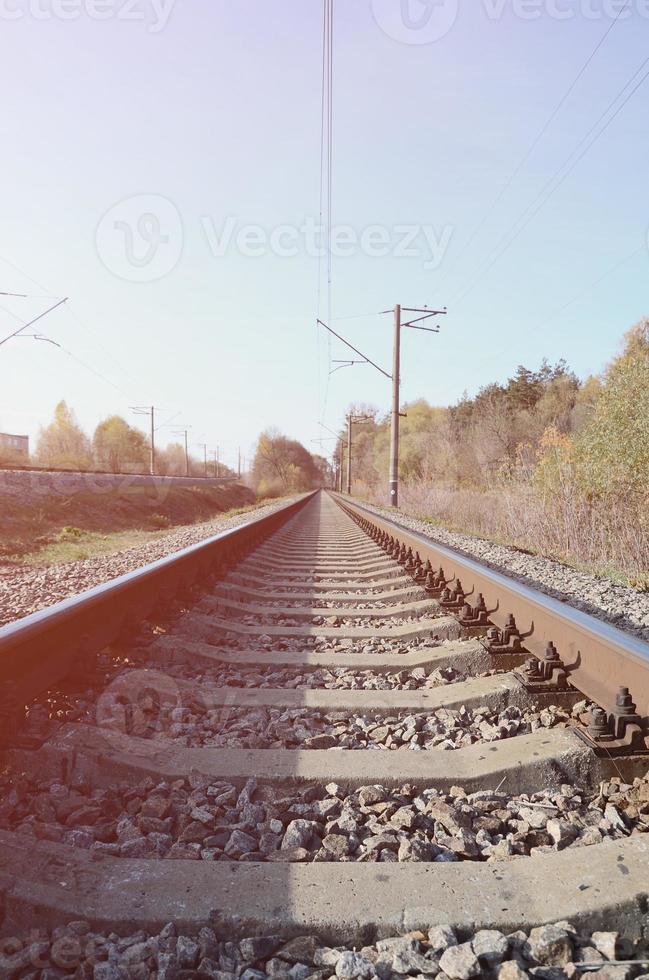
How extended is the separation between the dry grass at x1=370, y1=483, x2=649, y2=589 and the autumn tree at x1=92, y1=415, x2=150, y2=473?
257 feet

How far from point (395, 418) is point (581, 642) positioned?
60.7ft

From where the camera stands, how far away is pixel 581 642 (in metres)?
2.36

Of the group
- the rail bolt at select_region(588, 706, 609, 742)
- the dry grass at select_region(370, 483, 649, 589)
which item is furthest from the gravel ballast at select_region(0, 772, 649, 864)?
the dry grass at select_region(370, 483, 649, 589)

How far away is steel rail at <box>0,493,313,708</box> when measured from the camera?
82.1 inches

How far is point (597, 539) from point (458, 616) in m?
5.75

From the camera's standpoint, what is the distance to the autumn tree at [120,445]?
88250mm

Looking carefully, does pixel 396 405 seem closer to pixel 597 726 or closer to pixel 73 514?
pixel 73 514

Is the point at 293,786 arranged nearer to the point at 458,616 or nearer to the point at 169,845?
the point at 169,845

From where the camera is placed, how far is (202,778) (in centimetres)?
193

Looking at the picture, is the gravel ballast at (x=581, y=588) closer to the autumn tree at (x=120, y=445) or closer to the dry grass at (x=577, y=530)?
the dry grass at (x=577, y=530)

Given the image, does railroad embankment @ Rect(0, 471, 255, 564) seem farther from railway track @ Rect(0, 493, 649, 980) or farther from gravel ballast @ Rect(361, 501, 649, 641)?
railway track @ Rect(0, 493, 649, 980)

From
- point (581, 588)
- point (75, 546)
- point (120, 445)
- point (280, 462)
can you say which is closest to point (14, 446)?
point (75, 546)

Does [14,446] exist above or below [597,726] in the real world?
above

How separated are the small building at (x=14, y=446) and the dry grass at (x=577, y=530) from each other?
33.7 m
